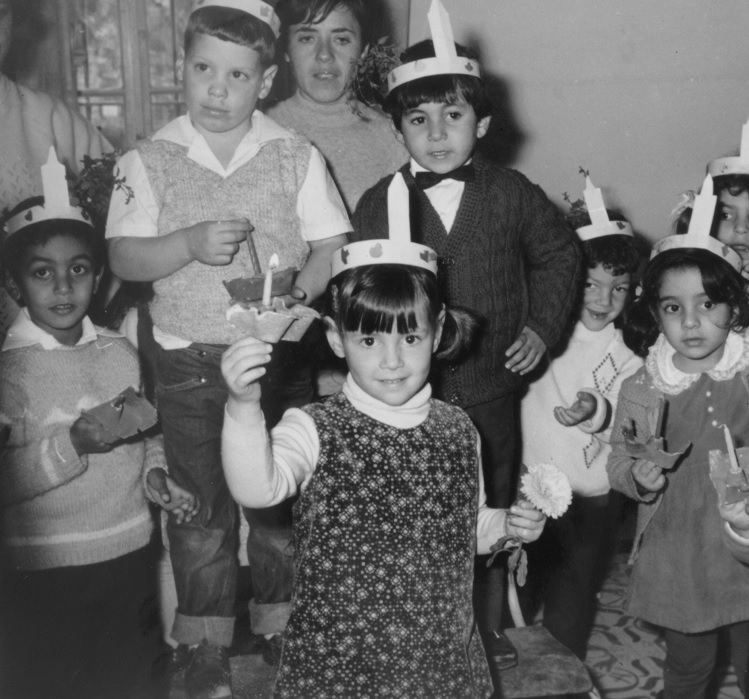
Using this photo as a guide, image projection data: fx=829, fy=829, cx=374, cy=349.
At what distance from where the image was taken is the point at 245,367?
48.8 inches

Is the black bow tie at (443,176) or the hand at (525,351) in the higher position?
the black bow tie at (443,176)

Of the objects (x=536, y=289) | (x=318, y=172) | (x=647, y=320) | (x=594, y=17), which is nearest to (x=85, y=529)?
(x=318, y=172)

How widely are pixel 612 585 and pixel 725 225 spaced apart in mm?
1334

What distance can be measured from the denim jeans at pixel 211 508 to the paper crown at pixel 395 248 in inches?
19.0

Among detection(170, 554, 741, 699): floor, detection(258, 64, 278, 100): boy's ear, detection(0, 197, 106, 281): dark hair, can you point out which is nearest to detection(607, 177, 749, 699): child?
detection(170, 554, 741, 699): floor

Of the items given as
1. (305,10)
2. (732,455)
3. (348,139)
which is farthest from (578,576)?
(305,10)

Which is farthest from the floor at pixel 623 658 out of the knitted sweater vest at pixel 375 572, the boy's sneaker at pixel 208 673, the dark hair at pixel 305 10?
the dark hair at pixel 305 10

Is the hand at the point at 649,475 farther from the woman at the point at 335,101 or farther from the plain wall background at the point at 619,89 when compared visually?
the plain wall background at the point at 619,89

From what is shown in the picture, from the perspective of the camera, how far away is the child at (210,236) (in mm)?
1754

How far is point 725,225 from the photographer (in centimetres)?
229

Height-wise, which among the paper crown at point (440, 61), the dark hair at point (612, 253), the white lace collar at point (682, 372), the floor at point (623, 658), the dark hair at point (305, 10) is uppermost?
the dark hair at point (305, 10)

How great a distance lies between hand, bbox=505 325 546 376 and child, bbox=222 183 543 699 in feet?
1.65

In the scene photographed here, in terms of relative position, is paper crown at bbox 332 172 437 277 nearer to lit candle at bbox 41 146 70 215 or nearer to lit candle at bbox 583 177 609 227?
lit candle at bbox 41 146 70 215

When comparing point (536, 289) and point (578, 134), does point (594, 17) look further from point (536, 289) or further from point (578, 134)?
point (536, 289)
